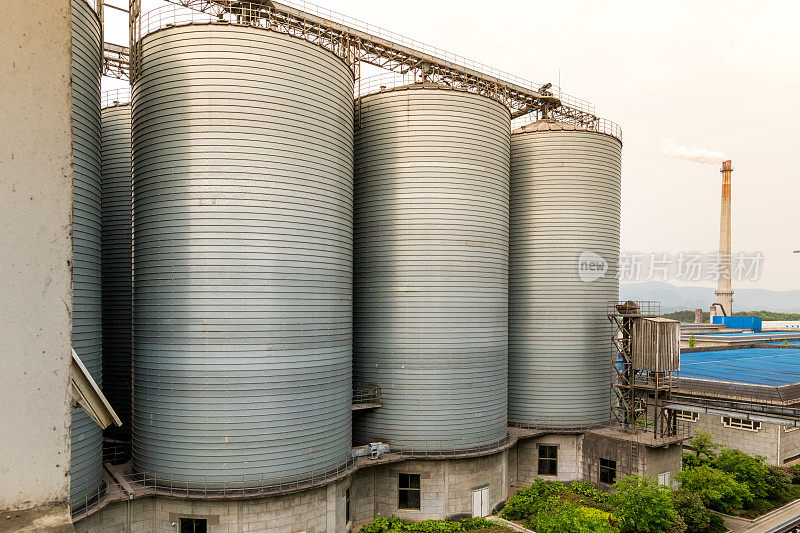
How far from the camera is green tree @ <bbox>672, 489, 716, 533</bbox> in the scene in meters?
30.2

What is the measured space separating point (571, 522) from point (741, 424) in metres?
24.0

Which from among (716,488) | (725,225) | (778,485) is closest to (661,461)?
(716,488)

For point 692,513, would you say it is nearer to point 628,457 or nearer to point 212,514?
point 628,457

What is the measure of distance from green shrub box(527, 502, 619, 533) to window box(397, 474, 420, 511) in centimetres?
662

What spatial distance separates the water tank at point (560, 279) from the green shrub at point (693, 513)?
756 cm

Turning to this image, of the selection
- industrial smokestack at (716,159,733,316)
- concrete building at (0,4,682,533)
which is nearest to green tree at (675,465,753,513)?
concrete building at (0,4,682,533)

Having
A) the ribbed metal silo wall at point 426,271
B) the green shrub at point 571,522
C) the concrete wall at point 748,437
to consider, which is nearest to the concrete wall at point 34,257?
the ribbed metal silo wall at point 426,271

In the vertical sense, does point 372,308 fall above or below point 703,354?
above

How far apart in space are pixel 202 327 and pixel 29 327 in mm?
17535

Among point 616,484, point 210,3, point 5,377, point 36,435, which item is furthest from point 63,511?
point 616,484

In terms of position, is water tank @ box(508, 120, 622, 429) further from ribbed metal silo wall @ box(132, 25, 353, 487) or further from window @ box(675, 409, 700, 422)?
ribbed metal silo wall @ box(132, 25, 353, 487)

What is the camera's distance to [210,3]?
92.6 ft

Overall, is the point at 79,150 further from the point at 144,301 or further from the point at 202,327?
the point at 202,327

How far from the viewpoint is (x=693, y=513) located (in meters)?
30.3
